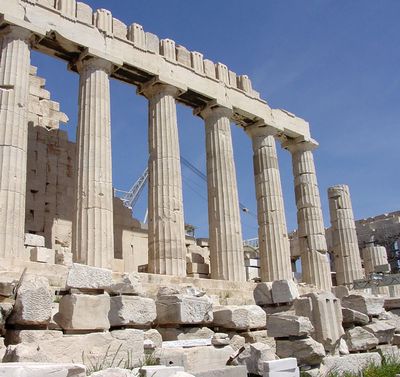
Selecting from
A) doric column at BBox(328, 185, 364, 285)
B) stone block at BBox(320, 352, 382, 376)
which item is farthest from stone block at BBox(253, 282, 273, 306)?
doric column at BBox(328, 185, 364, 285)

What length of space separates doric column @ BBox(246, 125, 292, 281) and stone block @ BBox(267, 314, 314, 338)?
13345 millimetres

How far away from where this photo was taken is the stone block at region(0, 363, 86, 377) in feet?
17.2

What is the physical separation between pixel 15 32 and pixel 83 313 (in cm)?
1241

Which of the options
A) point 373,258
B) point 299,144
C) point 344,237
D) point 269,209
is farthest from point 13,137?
point 373,258

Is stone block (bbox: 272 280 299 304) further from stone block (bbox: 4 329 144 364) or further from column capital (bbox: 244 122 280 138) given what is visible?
column capital (bbox: 244 122 280 138)

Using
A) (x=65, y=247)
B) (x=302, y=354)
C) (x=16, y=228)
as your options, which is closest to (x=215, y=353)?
(x=302, y=354)

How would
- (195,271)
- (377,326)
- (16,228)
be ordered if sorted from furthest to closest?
(195,271)
(16,228)
(377,326)

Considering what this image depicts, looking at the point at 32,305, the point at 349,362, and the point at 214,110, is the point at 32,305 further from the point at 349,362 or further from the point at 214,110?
the point at 214,110

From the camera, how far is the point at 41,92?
2397cm

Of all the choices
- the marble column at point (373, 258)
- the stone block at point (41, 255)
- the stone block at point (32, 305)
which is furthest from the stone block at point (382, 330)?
the marble column at point (373, 258)

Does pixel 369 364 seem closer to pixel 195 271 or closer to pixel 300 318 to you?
pixel 300 318

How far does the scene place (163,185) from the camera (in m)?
20.6

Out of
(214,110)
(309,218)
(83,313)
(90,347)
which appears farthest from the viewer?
(309,218)

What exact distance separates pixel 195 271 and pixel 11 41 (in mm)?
12434
